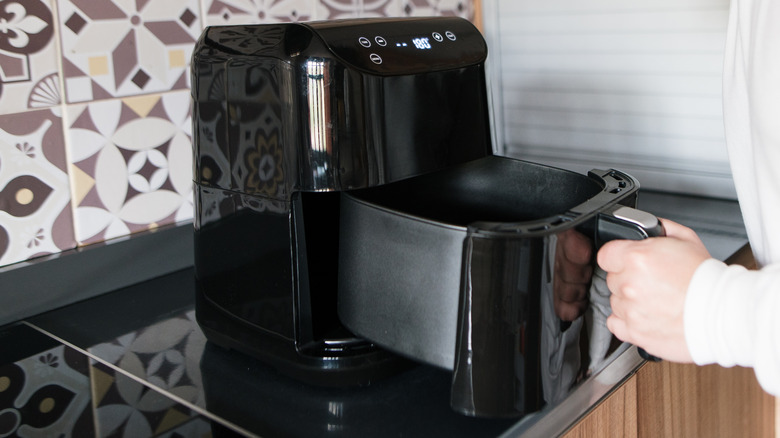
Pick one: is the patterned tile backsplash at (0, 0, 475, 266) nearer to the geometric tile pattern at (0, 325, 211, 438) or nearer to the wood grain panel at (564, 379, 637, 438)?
the geometric tile pattern at (0, 325, 211, 438)

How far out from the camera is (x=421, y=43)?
605mm

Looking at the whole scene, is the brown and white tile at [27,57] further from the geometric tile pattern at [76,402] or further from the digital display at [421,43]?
the digital display at [421,43]

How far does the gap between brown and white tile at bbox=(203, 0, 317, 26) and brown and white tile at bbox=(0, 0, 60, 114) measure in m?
0.20

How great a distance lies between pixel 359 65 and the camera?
0.56m

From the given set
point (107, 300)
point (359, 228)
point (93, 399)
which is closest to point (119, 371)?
point (93, 399)

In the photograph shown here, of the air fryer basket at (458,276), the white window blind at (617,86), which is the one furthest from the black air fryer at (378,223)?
the white window blind at (617,86)

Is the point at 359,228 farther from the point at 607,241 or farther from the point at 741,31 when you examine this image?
the point at 741,31

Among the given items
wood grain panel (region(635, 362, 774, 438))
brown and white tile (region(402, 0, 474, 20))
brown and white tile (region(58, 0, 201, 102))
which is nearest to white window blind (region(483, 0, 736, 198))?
brown and white tile (region(402, 0, 474, 20))

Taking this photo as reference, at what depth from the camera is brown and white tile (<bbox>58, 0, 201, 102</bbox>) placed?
81 cm

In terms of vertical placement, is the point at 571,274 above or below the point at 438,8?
below

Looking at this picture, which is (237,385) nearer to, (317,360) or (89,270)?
(317,360)

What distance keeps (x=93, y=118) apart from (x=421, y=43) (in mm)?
420

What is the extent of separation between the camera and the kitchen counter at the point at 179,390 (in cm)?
58

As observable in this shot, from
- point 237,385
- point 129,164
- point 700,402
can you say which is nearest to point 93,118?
point 129,164
